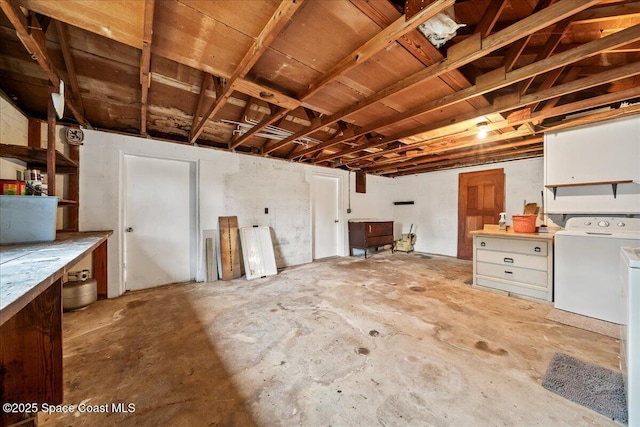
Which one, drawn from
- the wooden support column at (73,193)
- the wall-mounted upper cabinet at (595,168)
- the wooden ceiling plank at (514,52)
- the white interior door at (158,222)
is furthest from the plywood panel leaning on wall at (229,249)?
the wall-mounted upper cabinet at (595,168)

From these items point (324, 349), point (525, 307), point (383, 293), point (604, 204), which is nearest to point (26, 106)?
point (324, 349)

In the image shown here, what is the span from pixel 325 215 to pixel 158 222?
346 centimetres

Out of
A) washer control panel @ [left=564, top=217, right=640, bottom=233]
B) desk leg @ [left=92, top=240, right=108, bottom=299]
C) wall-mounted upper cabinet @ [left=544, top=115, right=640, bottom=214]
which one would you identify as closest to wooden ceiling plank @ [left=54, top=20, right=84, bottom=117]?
desk leg @ [left=92, top=240, right=108, bottom=299]

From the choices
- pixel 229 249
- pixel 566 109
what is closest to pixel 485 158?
pixel 566 109

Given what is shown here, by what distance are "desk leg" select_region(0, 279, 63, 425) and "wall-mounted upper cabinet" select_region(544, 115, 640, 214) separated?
16.8 feet

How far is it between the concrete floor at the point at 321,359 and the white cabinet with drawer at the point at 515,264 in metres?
0.24

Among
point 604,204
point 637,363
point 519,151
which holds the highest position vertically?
point 519,151

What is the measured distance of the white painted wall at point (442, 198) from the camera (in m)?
4.71

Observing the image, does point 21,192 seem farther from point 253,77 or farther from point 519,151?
point 519,151

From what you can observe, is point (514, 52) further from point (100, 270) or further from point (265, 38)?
point (100, 270)

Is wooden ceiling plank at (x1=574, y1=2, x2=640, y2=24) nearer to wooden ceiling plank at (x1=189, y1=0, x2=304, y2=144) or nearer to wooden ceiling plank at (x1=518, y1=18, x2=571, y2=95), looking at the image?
wooden ceiling plank at (x1=518, y1=18, x2=571, y2=95)

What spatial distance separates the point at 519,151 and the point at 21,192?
6.50 metres

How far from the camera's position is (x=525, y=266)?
3.03 metres

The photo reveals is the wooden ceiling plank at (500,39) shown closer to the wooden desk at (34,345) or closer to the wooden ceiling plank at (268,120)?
the wooden ceiling plank at (268,120)
